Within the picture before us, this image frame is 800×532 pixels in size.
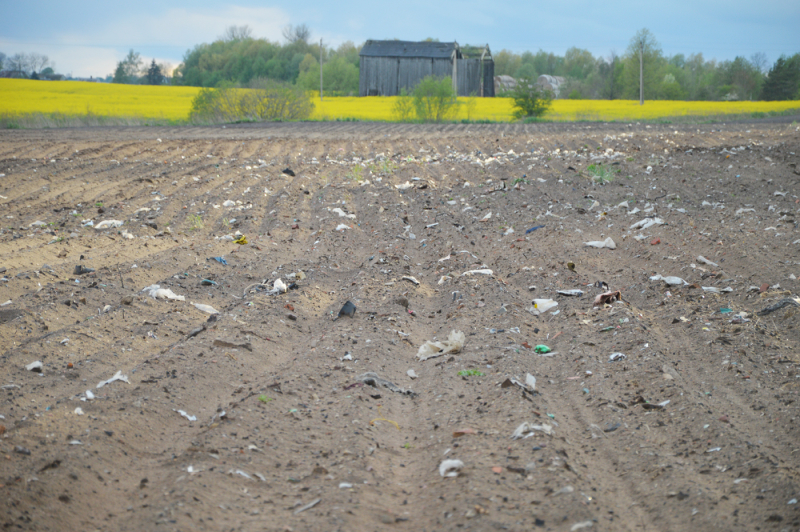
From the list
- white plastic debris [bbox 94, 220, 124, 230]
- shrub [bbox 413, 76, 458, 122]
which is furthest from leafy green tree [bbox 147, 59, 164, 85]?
white plastic debris [bbox 94, 220, 124, 230]

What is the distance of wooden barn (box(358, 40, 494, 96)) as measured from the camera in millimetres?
38500

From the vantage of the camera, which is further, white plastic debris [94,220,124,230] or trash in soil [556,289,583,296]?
white plastic debris [94,220,124,230]

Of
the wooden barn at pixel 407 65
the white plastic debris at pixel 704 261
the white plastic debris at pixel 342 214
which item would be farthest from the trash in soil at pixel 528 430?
the wooden barn at pixel 407 65

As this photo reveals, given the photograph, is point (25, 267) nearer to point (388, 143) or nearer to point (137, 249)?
point (137, 249)

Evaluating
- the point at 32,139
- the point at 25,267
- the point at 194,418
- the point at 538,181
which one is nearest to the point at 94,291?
the point at 25,267

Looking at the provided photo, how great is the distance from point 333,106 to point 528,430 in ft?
110

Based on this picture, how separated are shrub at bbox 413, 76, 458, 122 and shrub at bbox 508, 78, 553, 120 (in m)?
3.52

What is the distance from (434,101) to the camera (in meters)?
23.6

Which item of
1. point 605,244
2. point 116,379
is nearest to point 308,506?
point 116,379

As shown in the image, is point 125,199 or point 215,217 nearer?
point 215,217

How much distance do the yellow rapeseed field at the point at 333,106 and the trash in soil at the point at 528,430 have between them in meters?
22.2

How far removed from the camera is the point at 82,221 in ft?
24.3

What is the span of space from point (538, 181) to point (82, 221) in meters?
7.04

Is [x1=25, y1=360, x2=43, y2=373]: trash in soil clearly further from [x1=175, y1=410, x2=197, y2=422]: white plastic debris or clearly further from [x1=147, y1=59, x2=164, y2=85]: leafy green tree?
[x1=147, y1=59, x2=164, y2=85]: leafy green tree
